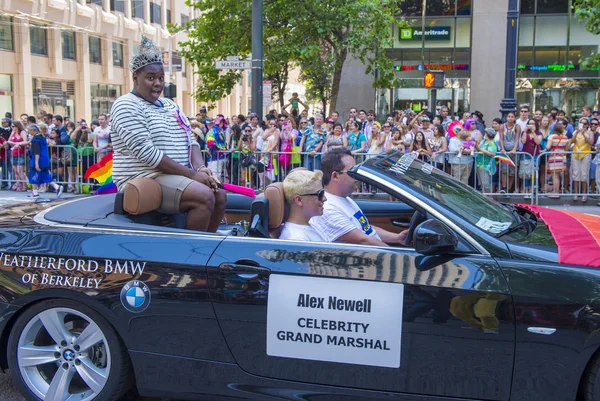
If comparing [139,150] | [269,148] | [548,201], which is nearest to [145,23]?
[269,148]

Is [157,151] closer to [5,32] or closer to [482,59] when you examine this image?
[482,59]

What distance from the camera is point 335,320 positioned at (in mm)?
3299

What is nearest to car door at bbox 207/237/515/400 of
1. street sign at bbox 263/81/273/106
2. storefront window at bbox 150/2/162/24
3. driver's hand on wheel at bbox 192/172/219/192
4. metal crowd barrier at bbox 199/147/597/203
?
driver's hand on wheel at bbox 192/172/219/192

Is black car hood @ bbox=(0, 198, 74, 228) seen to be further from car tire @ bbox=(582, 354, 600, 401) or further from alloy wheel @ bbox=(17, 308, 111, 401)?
car tire @ bbox=(582, 354, 600, 401)

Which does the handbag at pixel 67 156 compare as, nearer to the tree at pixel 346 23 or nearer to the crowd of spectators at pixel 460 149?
the crowd of spectators at pixel 460 149

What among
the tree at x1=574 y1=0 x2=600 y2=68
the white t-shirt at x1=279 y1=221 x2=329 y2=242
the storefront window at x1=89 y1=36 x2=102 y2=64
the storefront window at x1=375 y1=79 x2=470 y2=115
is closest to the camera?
the white t-shirt at x1=279 y1=221 x2=329 y2=242

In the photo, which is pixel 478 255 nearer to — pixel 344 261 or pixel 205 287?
pixel 344 261

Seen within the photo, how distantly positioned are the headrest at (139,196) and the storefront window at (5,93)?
94.3ft

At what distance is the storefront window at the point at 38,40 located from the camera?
31.2 meters

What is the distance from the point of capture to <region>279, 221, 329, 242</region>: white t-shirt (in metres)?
3.86

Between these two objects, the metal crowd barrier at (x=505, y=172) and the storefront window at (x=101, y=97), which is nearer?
the metal crowd barrier at (x=505, y=172)

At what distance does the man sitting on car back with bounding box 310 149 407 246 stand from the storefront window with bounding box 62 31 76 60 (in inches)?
1298

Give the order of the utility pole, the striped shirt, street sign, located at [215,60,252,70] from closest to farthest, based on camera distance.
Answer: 1. the striped shirt
2. the utility pole
3. street sign, located at [215,60,252,70]

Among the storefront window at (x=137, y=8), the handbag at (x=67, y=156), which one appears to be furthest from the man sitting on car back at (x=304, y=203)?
the storefront window at (x=137, y=8)
